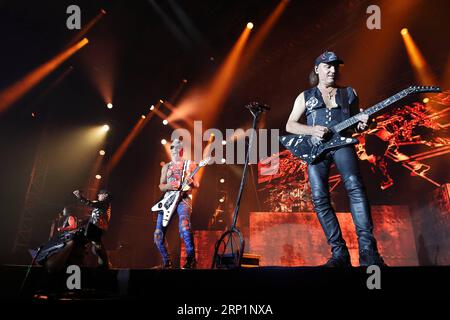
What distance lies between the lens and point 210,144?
1358 centimetres

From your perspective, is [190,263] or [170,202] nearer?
[190,263]

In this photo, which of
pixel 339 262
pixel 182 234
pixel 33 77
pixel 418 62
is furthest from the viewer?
pixel 33 77

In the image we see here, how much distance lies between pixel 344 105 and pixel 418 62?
301 inches

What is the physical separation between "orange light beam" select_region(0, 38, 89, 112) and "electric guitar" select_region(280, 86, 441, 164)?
922cm

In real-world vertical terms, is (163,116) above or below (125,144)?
above

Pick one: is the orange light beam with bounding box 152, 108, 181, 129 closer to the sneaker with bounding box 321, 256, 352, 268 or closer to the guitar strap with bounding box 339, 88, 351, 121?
the guitar strap with bounding box 339, 88, 351, 121

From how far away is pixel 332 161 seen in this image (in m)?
2.93

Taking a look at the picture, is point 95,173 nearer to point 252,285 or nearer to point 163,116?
point 163,116

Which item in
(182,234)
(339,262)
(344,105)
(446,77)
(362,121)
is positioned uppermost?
(446,77)

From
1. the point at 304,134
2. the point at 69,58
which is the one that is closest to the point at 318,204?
the point at 304,134

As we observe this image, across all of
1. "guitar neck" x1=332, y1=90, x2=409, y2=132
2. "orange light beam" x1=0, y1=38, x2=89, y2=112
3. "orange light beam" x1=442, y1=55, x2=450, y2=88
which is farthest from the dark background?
"guitar neck" x1=332, y1=90, x2=409, y2=132

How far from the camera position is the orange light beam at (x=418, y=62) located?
323 inches

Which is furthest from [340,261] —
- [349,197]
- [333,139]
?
[333,139]
